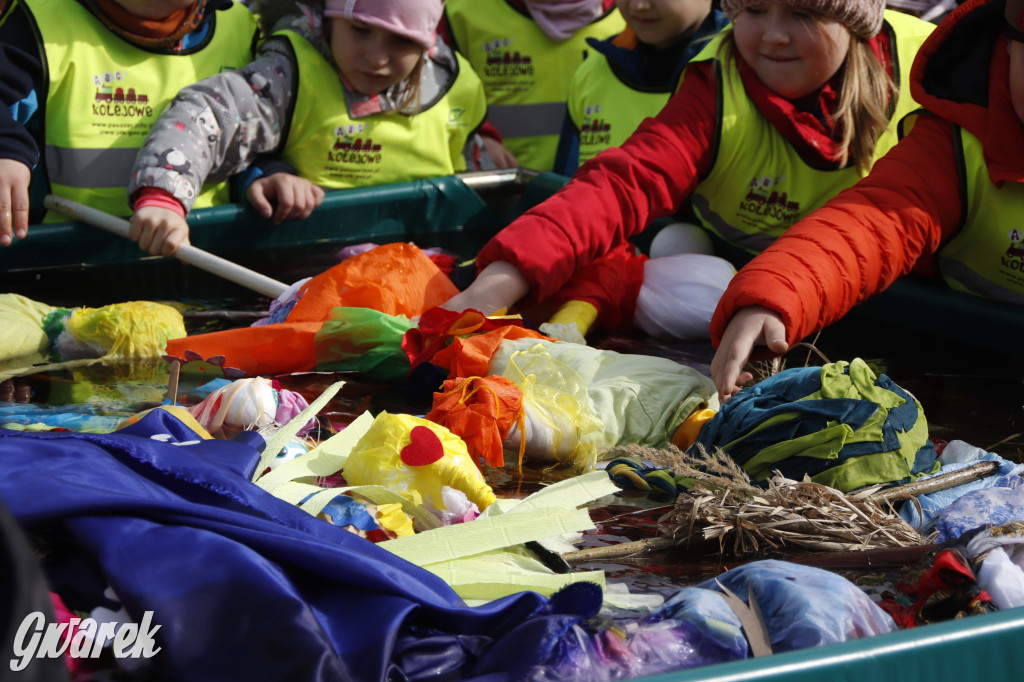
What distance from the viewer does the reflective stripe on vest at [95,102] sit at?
10.6 feet

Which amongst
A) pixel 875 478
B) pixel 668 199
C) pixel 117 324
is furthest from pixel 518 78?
A: pixel 875 478

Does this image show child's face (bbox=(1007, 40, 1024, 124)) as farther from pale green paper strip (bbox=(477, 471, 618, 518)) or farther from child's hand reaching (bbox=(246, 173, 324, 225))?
child's hand reaching (bbox=(246, 173, 324, 225))

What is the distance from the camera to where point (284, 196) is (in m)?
3.27

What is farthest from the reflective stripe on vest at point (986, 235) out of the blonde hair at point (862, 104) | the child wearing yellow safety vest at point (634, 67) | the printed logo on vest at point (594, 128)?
the printed logo on vest at point (594, 128)

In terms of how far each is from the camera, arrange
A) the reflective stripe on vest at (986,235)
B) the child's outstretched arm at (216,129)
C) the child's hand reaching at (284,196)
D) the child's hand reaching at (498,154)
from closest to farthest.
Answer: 1. the reflective stripe on vest at (986,235)
2. the child's outstretched arm at (216,129)
3. the child's hand reaching at (284,196)
4. the child's hand reaching at (498,154)

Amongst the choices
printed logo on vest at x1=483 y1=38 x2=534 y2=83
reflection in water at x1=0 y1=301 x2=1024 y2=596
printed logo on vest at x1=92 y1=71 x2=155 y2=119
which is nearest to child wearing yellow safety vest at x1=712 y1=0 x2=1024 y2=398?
reflection in water at x1=0 y1=301 x2=1024 y2=596

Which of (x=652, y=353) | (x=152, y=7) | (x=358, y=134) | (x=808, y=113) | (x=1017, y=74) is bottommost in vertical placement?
(x=652, y=353)

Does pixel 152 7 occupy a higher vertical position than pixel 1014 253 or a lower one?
higher

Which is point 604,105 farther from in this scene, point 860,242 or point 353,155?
point 860,242

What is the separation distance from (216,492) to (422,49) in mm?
2598

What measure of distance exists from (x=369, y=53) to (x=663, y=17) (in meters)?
1.02

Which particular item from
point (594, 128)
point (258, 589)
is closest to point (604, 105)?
point (594, 128)

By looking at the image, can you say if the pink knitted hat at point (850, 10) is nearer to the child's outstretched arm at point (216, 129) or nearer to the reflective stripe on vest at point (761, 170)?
the reflective stripe on vest at point (761, 170)

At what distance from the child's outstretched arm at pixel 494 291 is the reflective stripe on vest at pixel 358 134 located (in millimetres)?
1425
